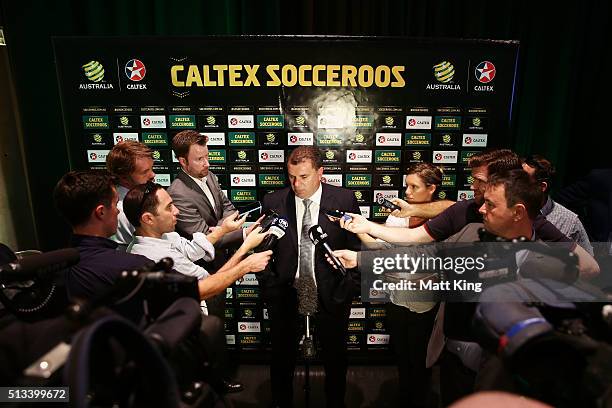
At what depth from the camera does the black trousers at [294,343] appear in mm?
2637

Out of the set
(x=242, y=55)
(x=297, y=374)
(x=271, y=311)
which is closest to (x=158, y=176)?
(x=242, y=55)

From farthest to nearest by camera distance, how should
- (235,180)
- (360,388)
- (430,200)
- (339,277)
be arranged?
(235,180), (360,388), (430,200), (339,277)

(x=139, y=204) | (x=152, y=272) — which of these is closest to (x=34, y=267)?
(x=152, y=272)

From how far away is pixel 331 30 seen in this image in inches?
145

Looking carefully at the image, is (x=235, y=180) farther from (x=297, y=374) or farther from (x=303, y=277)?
(x=297, y=374)

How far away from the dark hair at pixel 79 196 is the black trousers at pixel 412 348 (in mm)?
2013

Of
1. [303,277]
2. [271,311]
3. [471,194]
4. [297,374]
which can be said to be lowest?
[297,374]

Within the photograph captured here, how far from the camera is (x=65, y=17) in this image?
3.56 metres

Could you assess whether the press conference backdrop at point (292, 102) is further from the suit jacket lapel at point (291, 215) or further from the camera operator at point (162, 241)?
the camera operator at point (162, 241)

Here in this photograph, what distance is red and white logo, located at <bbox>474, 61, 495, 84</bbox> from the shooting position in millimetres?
3182

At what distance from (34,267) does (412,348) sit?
2.33 m

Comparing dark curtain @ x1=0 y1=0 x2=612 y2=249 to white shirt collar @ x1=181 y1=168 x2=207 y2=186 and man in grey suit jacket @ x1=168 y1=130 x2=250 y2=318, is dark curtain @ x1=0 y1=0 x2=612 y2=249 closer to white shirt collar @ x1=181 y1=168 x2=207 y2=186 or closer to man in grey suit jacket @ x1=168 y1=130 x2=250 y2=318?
man in grey suit jacket @ x1=168 y1=130 x2=250 y2=318

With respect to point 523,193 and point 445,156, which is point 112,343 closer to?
point 523,193

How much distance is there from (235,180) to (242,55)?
41.1 inches
